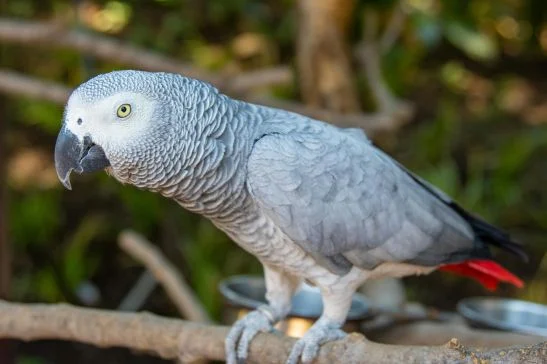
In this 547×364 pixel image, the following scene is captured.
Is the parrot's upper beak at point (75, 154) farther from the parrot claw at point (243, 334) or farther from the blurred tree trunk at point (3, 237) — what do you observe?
the blurred tree trunk at point (3, 237)

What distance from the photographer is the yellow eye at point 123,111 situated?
1020 millimetres

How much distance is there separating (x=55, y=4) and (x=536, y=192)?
7.81ft

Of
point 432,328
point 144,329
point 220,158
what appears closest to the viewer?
point 220,158

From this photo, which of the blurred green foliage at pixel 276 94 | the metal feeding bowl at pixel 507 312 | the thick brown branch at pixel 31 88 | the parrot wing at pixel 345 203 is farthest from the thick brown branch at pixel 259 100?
the parrot wing at pixel 345 203

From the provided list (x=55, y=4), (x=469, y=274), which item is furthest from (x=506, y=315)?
(x=55, y=4)

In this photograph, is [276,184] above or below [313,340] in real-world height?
above

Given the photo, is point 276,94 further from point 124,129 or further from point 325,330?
point 124,129

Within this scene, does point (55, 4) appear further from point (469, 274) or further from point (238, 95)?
point (469, 274)

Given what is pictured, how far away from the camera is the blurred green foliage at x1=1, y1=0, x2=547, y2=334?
2756 mm

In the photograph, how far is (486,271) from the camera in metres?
1.35

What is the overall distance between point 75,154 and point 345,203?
416 millimetres

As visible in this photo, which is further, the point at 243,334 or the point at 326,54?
the point at 326,54

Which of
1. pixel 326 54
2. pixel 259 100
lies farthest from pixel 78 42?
pixel 326 54

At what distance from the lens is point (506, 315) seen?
1.80 m
